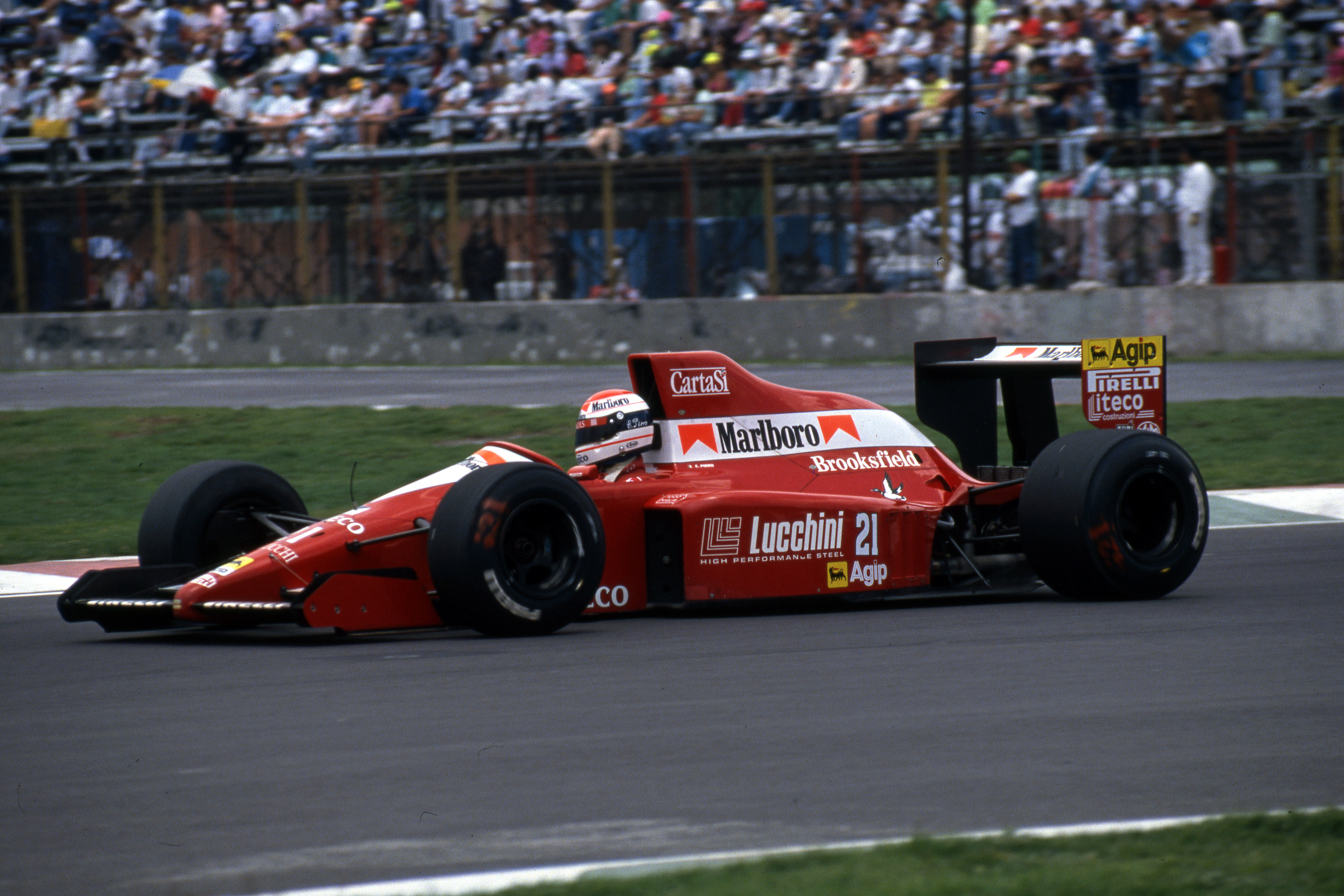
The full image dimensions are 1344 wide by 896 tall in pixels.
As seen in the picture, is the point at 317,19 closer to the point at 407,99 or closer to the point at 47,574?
the point at 407,99

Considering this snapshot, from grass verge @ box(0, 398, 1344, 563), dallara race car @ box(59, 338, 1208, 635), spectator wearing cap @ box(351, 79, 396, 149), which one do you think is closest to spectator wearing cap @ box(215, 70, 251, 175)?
spectator wearing cap @ box(351, 79, 396, 149)

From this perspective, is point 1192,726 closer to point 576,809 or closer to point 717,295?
point 576,809

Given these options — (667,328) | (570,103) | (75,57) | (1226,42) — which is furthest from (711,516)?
(75,57)

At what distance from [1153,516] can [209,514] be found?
411cm

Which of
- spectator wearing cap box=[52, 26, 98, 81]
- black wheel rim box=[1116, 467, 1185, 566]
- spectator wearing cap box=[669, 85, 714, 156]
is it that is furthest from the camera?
spectator wearing cap box=[52, 26, 98, 81]

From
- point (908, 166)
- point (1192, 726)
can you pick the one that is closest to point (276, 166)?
point (908, 166)

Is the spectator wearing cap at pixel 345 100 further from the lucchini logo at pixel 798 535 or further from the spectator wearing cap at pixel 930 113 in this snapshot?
the lucchini logo at pixel 798 535

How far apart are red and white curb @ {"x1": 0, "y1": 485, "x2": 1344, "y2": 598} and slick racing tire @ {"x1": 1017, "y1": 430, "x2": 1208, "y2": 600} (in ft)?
5.58

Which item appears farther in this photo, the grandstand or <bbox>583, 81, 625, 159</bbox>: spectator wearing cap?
<bbox>583, 81, 625, 159</bbox>: spectator wearing cap

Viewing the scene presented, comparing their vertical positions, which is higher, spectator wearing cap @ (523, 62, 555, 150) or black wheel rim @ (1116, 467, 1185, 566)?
spectator wearing cap @ (523, 62, 555, 150)

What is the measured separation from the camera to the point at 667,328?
765 inches

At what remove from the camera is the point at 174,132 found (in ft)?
76.6

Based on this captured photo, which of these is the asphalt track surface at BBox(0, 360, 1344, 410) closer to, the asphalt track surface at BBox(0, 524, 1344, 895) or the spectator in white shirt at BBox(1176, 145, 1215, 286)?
the spectator in white shirt at BBox(1176, 145, 1215, 286)

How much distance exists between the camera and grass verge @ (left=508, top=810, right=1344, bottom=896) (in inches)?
125
